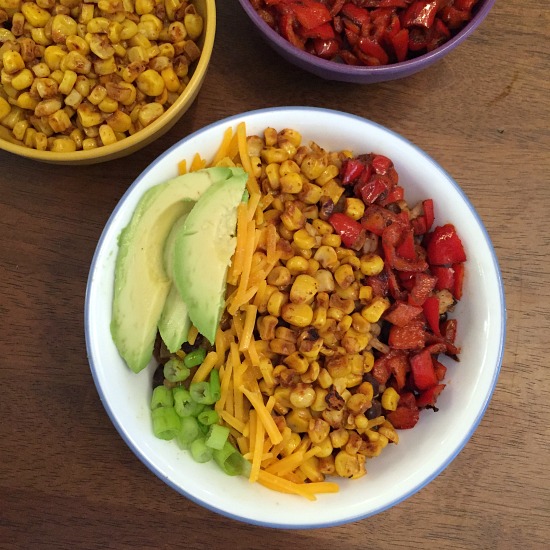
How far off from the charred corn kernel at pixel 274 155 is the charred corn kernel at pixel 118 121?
39 centimetres

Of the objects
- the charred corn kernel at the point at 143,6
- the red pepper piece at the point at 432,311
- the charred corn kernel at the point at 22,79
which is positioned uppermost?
the charred corn kernel at the point at 143,6

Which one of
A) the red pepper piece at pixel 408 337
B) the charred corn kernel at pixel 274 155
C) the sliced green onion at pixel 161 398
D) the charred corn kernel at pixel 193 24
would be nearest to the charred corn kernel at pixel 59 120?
the charred corn kernel at pixel 193 24

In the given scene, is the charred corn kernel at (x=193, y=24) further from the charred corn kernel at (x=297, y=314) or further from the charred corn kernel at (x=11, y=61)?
the charred corn kernel at (x=297, y=314)

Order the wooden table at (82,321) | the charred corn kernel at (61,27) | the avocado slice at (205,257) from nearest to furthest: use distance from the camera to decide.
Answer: the avocado slice at (205,257) → the charred corn kernel at (61,27) → the wooden table at (82,321)

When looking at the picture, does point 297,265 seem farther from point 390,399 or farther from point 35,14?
point 35,14

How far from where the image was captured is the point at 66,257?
69.5 inches

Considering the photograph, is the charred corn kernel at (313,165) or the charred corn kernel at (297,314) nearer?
the charred corn kernel at (297,314)

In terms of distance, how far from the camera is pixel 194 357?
4.91 feet

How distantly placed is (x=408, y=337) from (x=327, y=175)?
0.52 meters

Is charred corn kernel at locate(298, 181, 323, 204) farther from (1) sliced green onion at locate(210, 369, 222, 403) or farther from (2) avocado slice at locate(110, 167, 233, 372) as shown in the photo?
(1) sliced green onion at locate(210, 369, 222, 403)

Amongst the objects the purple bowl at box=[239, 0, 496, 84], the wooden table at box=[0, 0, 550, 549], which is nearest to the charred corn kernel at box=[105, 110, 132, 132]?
the wooden table at box=[0, 0, 550, 549]

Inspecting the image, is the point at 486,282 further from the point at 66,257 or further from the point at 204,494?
the point at 66,257

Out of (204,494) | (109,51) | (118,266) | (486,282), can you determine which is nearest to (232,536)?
(204,494)

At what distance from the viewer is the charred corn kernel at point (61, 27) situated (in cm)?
155
